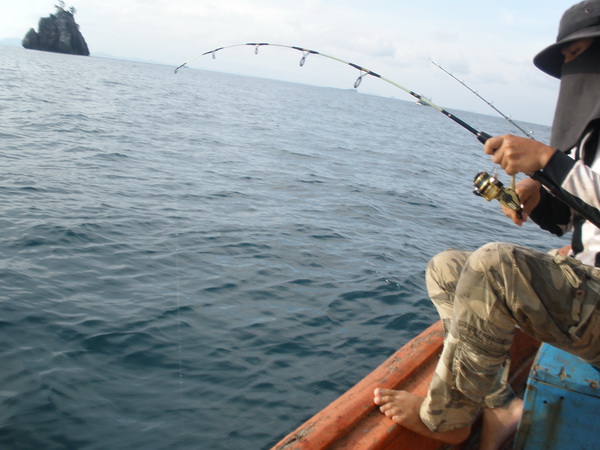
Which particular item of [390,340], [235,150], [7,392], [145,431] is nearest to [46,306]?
[7,392]

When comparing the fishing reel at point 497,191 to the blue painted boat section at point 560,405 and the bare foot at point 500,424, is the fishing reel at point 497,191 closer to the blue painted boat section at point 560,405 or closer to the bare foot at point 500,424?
the blue painted boat section at point 560,405

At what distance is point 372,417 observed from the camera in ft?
7.41

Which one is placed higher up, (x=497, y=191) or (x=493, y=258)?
(x=497, y=191)

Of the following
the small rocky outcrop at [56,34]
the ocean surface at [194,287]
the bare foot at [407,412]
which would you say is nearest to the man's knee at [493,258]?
the bare foot at [407,412]

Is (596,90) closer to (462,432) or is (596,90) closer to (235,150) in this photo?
(462,432)

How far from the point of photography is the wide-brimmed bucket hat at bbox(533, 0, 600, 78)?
2.14 m

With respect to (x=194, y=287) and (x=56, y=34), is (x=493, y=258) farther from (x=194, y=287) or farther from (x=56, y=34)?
(x=56, y=34)

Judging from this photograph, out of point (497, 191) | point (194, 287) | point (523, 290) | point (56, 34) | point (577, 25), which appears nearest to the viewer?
point (523, 290)

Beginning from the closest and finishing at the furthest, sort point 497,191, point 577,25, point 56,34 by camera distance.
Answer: point 577,25
point 497,191
point 56,34

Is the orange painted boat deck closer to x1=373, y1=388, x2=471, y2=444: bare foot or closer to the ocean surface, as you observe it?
x1=373, y1=388, x2=471, y2=444: bare foot

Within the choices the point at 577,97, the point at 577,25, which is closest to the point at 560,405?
the point at 577,97

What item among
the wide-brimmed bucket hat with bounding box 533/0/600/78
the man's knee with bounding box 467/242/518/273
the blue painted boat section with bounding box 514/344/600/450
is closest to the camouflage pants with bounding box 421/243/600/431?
the man's knee with bounding box 467/242/518/273

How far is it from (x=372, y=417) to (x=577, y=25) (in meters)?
1.86

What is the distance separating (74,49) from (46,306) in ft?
352
